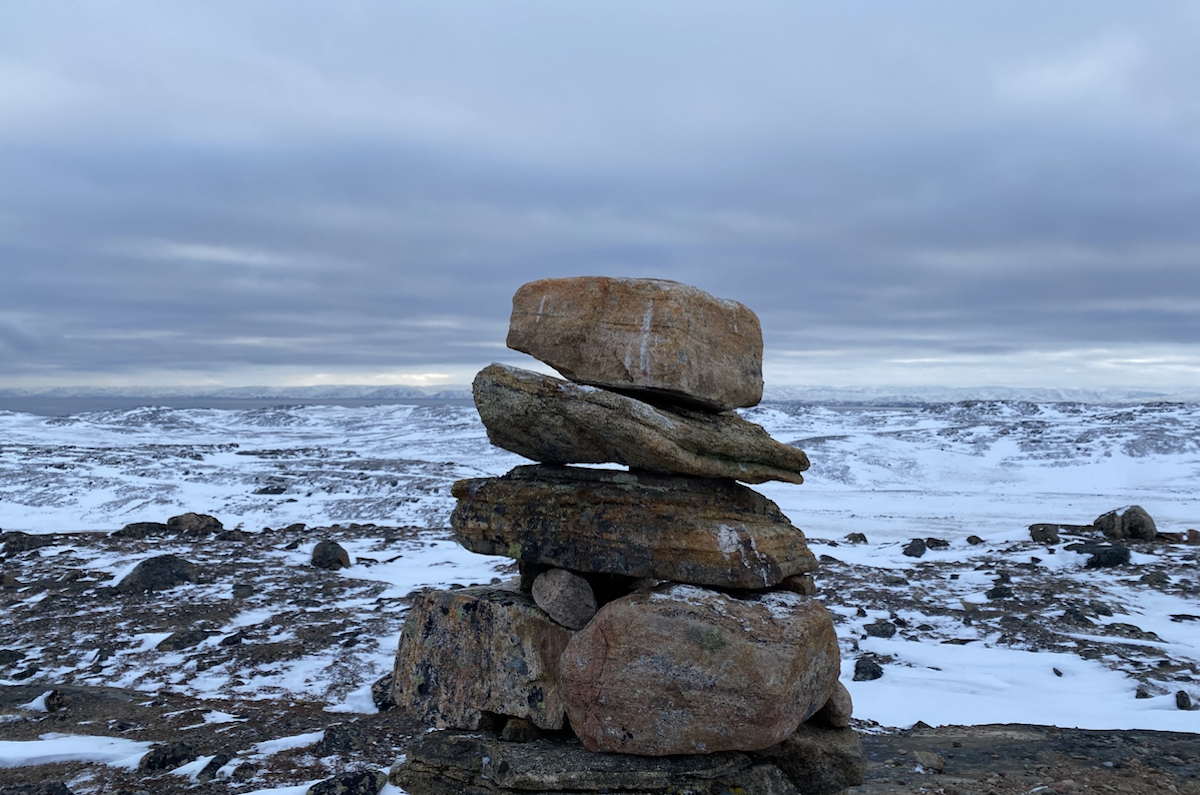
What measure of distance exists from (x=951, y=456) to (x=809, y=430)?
61.2ft

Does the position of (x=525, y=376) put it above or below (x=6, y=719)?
above

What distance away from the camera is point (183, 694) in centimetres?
1271

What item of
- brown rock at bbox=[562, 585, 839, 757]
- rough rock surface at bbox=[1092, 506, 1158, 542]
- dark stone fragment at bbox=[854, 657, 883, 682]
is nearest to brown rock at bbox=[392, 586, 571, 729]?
brown rock at bbox=[562, 585, 839, 757]

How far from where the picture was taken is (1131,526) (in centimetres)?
2420

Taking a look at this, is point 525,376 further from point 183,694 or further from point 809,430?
point 809,430

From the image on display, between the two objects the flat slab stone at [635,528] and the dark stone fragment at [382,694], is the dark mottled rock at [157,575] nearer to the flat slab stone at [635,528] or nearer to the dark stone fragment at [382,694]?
the dark stone fragment at [382,694]

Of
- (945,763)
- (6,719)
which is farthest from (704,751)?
(6,719)

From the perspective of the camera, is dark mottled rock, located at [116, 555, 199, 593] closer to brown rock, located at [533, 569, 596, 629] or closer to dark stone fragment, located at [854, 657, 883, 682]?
brown rock, located at [533, 569, 596, 629]

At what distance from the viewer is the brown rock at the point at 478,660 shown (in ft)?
28.6

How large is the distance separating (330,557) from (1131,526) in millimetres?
24372

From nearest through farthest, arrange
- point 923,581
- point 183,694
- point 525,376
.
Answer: point 525,376, point 183,694, point 923,581

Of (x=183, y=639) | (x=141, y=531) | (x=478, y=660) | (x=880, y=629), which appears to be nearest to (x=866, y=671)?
(x=880, y=629)

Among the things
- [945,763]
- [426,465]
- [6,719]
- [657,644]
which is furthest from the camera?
[426,465]

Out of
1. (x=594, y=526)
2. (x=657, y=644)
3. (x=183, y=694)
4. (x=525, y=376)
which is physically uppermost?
(x=525, y=376)
